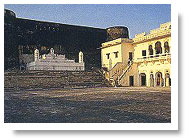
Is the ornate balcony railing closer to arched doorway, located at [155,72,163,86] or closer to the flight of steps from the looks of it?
arched doorway, located at [155,72,163,86]

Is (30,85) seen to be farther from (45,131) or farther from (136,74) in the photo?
(45,131)

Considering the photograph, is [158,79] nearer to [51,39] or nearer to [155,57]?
[155,57]

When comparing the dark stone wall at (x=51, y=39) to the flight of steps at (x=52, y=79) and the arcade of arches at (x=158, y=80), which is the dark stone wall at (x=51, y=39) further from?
the arcade of arches at (x=158, y=80)

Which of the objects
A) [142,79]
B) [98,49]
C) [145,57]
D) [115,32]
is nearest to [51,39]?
[98,49]

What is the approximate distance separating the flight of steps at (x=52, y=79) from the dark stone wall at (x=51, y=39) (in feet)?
21.6

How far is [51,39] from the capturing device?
2766cm

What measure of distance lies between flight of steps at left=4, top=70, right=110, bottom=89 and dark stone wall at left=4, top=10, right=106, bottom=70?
6577 mm

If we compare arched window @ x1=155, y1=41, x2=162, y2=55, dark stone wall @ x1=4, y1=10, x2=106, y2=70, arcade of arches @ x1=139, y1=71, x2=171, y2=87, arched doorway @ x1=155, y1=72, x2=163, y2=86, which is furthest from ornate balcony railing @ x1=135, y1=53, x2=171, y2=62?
dark stone wall @ x1=4, y1=10, x2=106, y2=70

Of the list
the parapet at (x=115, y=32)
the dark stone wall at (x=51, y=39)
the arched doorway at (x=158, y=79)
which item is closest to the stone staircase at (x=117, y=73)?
the arched doorway at (x=158, y=79)

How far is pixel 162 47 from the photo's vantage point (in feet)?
64.0

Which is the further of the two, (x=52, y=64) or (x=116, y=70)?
(x=52, y=64)

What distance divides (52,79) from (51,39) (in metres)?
10.5

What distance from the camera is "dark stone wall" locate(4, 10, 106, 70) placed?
24.4 m
